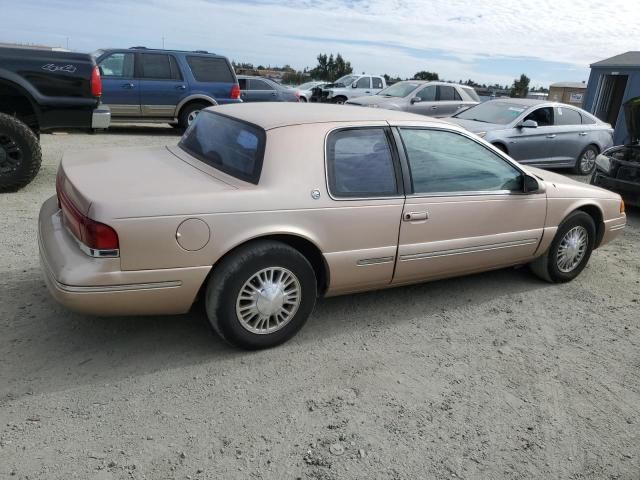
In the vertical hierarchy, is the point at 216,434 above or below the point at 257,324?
below

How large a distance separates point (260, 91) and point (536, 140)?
881cm

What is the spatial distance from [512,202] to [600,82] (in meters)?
14.9

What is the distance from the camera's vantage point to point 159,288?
3.03 m

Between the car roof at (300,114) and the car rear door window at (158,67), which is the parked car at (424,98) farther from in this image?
the car roof at (300,114)

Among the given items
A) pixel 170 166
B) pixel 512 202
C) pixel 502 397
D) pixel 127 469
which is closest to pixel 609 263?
pixel 512 202

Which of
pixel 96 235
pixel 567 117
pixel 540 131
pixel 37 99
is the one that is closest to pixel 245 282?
pixel 96 235

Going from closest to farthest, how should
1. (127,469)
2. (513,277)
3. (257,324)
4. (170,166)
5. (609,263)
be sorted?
(127,469)
(257,324)
(170,166)
(513,277)
(609,263)

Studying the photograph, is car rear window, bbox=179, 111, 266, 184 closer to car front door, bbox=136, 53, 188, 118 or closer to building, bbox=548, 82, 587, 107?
car front door, bbox=136, 53, 188, 118

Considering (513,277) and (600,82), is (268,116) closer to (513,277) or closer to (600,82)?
(513,277)

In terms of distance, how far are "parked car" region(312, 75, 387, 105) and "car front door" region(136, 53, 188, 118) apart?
10249 millimetres

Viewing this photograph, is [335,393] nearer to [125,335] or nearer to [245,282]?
[245,282]

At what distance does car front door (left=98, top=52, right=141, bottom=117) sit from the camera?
11.7m

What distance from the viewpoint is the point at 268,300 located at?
10.8ft

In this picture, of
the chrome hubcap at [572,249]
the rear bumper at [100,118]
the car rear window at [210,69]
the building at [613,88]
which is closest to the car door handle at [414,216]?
the chrome hubcap at [572,249]
